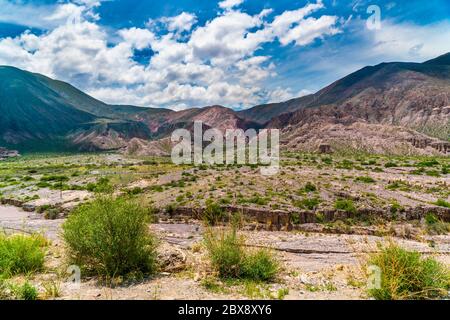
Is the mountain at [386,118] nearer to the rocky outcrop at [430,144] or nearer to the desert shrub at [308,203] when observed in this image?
the rocky outcrop at [430,144]

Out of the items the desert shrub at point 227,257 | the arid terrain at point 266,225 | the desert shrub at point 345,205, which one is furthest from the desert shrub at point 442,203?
the desert shrub at point 227,257

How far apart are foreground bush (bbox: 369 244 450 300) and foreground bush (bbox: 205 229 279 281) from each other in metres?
2.51

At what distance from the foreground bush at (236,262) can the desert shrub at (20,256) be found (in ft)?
15.6

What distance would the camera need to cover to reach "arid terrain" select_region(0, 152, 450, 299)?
7.42m

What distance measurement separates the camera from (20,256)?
29.3 feet

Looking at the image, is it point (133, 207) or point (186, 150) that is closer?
point (133, 207)

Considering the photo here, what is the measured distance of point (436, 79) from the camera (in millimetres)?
178625

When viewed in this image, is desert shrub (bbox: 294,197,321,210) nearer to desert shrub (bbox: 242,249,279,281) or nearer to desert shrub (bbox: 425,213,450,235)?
desert shrub (bbox: 425,213,450,235)

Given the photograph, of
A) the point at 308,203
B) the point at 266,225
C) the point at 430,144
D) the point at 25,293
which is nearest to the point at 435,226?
the point at 308,203

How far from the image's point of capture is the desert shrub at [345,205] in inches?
1122
